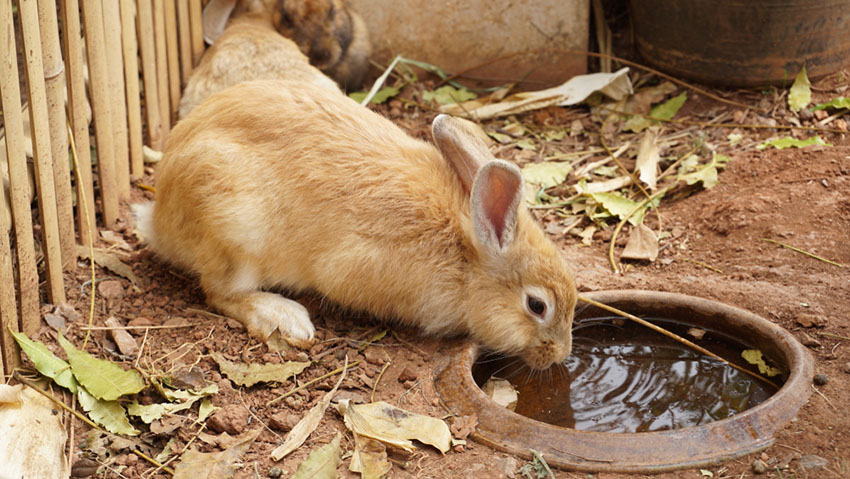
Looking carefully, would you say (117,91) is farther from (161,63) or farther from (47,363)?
(47,363)

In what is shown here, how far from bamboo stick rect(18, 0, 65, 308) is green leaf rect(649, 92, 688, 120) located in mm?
3982

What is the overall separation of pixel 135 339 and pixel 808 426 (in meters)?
2.78

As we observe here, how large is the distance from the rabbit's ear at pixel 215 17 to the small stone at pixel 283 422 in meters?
3.58

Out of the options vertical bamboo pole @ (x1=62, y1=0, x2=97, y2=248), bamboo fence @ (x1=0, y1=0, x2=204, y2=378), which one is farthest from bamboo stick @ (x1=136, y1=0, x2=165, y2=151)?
vertical bamboo pole @ (x1=62, y1=0, x2=97, y2=248)

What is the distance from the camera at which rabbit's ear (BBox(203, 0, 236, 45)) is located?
20.6 feet

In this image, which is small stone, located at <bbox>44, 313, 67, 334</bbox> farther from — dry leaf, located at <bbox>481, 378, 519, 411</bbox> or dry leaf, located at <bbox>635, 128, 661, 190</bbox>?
dry leaf, located at <bbox>635, 128, 661, 190</bbox>

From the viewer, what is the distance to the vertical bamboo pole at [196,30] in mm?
5977

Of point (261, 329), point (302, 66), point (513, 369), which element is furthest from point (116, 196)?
point (513, 369)

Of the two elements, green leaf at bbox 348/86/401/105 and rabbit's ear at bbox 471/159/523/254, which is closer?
rabbit's ear at bbox 471/159/523/254

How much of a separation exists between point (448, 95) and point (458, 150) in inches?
105

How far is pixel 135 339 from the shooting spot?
12.9 ft

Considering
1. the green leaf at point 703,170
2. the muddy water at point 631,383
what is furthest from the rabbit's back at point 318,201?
the green leaf at point 703,170

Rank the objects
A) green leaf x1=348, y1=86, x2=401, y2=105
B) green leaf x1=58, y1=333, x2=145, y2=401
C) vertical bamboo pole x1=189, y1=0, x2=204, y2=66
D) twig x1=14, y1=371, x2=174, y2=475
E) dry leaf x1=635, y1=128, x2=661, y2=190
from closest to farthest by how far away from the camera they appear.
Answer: twig x1=14, y1=371, x2=174, y2=475 → green leaf x1=58, y1=333, x2=145, y2=401 → dry leaf x1=635, y1=128, x2=661, y2=190 → vertical bamboo pole x1=189, y1=0, x2=204, y2=66 → green leaf x1=348, y1=86, x2=401, y2=105

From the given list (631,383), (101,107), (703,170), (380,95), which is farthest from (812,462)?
(380,95)
